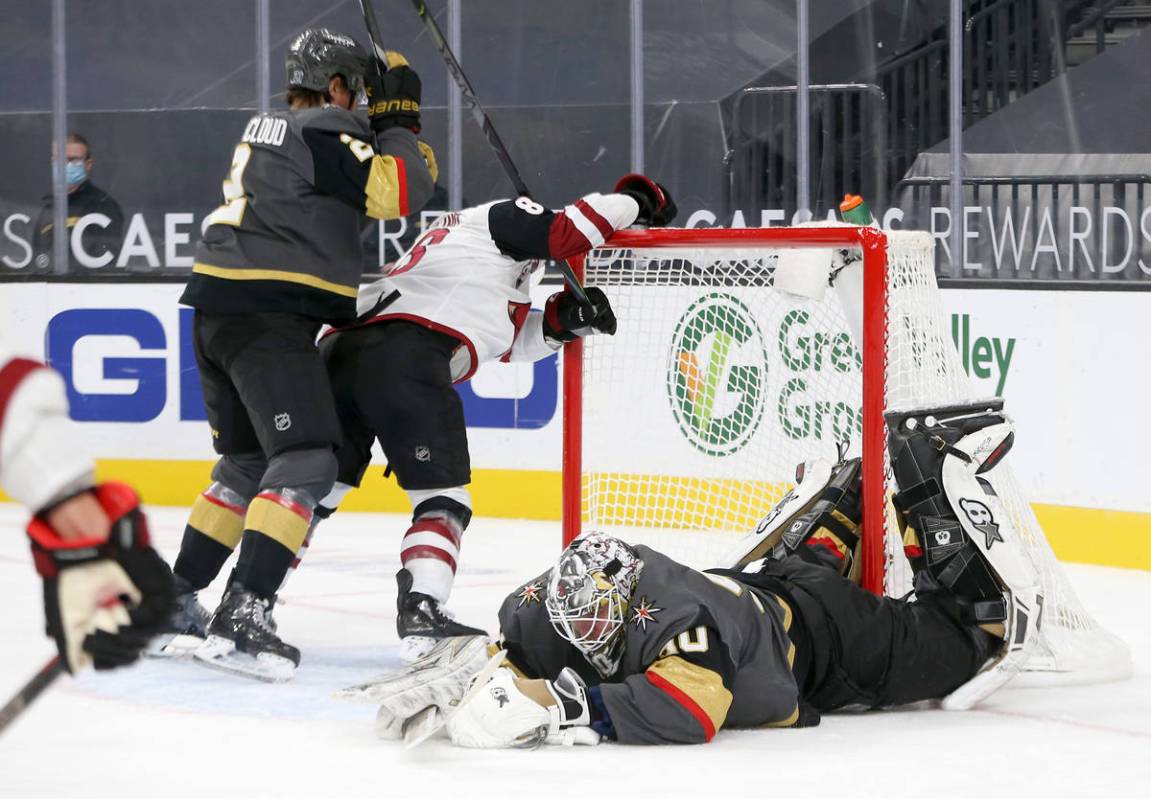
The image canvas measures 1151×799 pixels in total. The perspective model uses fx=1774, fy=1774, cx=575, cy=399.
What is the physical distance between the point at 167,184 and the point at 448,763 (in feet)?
16.8

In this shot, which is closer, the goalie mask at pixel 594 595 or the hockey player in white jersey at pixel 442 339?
the goalie mask at pixel 594 595

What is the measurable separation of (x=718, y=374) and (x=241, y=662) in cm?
177

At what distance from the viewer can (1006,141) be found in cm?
662

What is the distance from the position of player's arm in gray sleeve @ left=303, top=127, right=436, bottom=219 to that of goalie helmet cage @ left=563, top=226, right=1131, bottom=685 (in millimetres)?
525

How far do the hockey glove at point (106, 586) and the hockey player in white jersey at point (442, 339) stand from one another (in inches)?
72.5

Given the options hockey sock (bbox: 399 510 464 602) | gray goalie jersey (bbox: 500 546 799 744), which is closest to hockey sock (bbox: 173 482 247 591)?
hockey sock (bbox: 399 510 464 602)

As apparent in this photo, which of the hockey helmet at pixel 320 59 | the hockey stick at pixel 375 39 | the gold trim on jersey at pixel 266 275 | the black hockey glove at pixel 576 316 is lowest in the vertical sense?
the black hockey glove at pixel 576 316

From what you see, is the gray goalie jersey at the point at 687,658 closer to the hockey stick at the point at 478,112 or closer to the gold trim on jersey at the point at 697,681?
the gold trim on jersey at the point at 697,681

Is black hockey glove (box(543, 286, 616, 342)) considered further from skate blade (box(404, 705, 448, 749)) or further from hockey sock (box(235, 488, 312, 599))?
skate blade (box(404, 705, 448, 749))

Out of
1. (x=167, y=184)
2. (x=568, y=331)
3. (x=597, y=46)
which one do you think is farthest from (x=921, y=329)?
(x=167, y=184)

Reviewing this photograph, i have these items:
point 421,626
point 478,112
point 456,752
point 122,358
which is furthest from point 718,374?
point 122,358

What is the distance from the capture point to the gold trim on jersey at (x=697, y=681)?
8.92ft

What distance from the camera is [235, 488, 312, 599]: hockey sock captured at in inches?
129

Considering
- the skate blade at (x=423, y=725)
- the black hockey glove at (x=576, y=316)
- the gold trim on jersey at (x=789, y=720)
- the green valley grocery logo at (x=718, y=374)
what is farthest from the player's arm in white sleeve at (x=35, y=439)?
the green valley grocery logo at (x=718, y=374)
